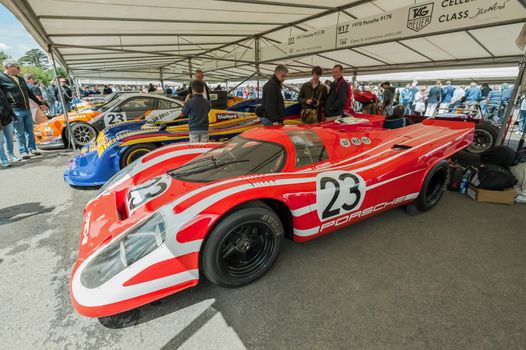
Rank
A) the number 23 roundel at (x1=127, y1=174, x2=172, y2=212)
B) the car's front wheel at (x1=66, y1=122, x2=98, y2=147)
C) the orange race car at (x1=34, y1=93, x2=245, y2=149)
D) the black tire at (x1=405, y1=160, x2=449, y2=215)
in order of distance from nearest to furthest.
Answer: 1. the number 23 roundel at (x1=127, y1=174, x2=172, y2=212)
2. the black tire at (x1=405, y1=160, x2=449, y2=215)
3. the car's front wheel at (x1=66, y1=122, x2=98, y2=147)
4. the orange race car at (x1=34, y1=93, x2=245, y2=149)

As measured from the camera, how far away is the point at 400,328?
1.67 m

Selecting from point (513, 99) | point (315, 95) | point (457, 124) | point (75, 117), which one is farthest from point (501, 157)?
point (75, 117)

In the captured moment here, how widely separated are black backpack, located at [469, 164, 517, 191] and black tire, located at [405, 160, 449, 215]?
87 cm

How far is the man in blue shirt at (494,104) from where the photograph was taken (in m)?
10.1

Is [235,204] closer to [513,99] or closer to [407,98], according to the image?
[513,99]

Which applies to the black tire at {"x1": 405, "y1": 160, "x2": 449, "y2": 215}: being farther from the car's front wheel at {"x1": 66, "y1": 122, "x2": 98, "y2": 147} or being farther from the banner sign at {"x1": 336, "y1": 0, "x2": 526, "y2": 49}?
the car's front wheel at {"x1": 66, "y1": 122, "x2": 98, "y2": 147}

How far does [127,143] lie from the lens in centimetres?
416

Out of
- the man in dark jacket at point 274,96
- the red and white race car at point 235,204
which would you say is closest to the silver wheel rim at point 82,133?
the red and white race car at point 235,204

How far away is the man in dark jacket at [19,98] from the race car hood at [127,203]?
14.5ft

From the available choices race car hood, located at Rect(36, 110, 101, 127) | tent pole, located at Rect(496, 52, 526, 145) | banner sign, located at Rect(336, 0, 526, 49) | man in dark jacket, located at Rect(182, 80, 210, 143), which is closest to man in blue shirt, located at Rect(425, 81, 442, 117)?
tent pole, located at Rect(496, 52, 526, 145)

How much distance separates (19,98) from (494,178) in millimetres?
8409

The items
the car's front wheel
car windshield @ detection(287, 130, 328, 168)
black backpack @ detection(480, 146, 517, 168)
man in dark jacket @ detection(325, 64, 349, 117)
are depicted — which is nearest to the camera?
car windshield @ detection(287, 130, 328, 168)

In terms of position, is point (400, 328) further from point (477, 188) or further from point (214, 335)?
point (477, 188)

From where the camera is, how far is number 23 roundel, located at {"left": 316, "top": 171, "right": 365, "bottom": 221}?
215 centimetres
